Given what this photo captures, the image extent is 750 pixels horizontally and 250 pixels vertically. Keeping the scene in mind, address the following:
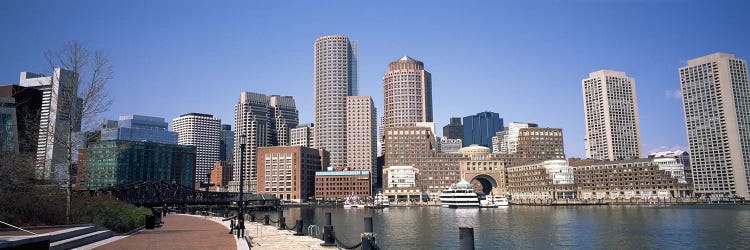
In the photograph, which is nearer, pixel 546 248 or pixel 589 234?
pixel 546 248

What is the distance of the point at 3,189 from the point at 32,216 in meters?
3.39

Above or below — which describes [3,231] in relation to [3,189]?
below

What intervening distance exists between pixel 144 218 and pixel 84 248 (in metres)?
21.7

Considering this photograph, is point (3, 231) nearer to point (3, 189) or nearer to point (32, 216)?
point (32, 216)

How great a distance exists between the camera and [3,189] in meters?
32.2

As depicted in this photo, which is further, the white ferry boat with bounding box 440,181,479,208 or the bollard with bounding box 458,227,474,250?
the white ferry boat with bounding box 440,181,479,208

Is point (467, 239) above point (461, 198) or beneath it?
beneath

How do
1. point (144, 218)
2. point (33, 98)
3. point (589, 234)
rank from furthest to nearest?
point (33, 98)
point (589, 234)
point (144, 218)

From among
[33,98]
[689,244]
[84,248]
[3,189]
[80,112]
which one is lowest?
[689,244]

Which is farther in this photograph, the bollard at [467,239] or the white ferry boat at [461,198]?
the white ferry boat at [461,198]

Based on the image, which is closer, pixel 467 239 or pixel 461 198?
pixel 467 239

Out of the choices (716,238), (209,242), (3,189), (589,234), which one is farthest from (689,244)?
(3,189)

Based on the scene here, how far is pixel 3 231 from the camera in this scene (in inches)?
957

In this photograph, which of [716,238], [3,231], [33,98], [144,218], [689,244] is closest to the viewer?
[3,231]
